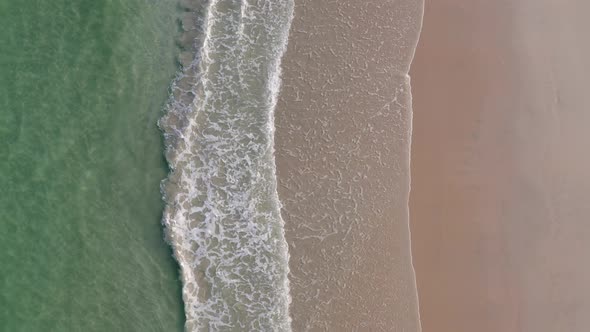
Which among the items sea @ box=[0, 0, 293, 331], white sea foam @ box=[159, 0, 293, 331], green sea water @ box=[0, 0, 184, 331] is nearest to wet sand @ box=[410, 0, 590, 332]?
white sea foam @ box=[159, 0, 293, 331]

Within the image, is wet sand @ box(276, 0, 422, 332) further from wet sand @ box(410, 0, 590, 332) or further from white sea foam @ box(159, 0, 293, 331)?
wet sand @ box(410, 0, 590, 332)

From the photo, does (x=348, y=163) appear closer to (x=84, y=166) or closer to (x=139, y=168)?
(x=139, y=168)

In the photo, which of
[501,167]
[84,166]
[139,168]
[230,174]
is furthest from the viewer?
[501,167]

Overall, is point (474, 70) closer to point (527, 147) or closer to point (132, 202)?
point (527, 147)

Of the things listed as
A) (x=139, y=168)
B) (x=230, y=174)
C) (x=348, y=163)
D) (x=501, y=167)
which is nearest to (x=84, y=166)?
(x=139, y=168)

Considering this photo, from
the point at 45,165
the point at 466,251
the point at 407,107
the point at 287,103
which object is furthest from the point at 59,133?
the point at 466,251
